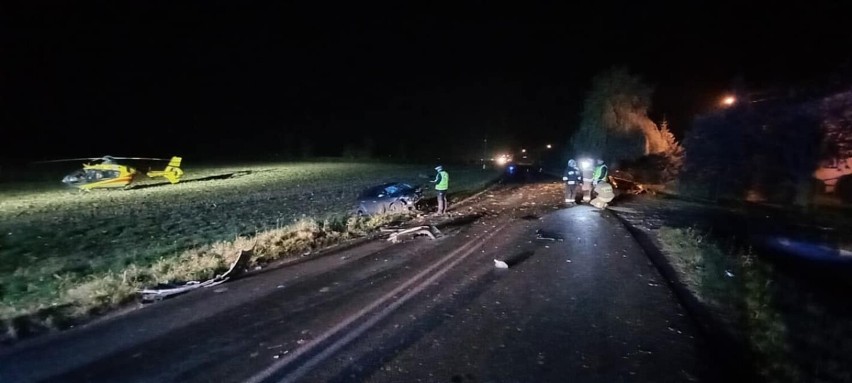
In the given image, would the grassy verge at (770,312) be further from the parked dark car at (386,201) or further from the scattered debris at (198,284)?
the parked dark car at (386,201)

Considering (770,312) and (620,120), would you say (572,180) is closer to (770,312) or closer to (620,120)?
(770,312)

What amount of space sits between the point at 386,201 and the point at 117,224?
9043 mm

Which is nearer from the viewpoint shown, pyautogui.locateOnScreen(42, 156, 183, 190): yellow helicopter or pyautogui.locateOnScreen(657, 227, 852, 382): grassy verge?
pyautogui.locateOnScreen(657, 227, 852, 382): grassy verge

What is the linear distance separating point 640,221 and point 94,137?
9606 centimetres

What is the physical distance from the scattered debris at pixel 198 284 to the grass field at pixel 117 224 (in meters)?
1.27

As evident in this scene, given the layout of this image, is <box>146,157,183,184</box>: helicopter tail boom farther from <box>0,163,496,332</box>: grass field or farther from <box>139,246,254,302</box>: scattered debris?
<box>139,246,254,302</box>: scattered debris

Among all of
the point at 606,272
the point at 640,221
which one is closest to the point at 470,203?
the point at 640,221

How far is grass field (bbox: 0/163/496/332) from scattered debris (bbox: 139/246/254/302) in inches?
50.0

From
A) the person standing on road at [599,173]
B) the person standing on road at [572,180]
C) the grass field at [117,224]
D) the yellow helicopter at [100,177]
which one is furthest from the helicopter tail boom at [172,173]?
the person standing on road at [599,173]

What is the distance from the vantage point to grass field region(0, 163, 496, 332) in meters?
10.6

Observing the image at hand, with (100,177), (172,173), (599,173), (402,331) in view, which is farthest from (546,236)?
(172,173)

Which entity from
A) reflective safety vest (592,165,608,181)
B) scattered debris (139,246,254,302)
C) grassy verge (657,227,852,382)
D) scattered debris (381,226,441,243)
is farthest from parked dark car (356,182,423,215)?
grassy verge (657,227,852,382)

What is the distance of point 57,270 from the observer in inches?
441

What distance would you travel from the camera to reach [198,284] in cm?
921
